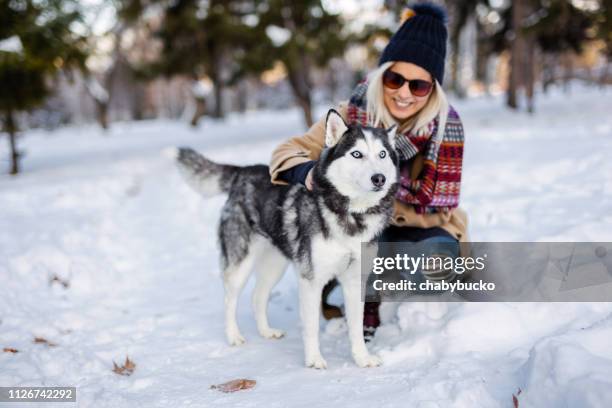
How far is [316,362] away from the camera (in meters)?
2.85

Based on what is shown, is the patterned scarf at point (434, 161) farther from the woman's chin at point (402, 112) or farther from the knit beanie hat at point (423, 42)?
the knit beanie hat at point (423, 42)

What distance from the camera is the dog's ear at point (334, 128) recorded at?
2619 millimetres

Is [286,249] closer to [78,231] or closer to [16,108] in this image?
[78,231]

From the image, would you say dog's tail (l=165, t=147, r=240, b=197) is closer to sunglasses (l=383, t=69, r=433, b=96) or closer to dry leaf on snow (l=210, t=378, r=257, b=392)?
sunglasses (l=383, t=69, r=433, b=96)

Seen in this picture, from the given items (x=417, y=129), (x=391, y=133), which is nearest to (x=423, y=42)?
(x=417, y=129)

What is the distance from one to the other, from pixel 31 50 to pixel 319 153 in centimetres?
839

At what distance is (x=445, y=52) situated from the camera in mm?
3229

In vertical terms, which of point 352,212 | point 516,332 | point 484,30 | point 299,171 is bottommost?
point 516,332

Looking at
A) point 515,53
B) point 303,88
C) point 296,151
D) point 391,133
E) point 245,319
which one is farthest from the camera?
point 515,53

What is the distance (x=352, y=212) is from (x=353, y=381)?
996 mm

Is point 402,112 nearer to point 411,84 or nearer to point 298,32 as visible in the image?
point 411,84

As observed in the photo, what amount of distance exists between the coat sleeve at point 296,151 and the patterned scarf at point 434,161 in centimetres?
32

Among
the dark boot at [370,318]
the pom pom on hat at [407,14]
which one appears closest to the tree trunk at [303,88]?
the pom pom on hat at [407,14]

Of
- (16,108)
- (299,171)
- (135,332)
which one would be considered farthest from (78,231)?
(16,108)
